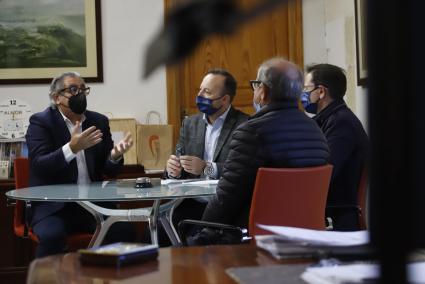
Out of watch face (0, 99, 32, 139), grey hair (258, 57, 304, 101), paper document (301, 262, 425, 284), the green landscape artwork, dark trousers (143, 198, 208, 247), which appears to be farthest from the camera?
the green landscape artwork

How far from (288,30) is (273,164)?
3052 mm

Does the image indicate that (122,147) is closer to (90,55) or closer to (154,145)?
(154,145)

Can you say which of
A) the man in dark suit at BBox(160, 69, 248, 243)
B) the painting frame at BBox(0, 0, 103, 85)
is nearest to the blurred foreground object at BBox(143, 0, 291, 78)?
the man in dark suit at BBox(160, 69, 248, 243)

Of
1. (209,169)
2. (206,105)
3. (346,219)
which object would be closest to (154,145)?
(206,105)

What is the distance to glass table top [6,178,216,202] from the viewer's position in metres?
2.68

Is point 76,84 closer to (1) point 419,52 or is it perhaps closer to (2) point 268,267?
(2) point 268,267

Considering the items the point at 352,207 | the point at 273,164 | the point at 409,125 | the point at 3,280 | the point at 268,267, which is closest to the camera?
the point at 409,125

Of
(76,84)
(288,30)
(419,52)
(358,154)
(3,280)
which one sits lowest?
(3,280)

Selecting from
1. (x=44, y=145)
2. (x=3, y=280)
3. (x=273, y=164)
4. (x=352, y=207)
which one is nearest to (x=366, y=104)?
(x=273, y=164)

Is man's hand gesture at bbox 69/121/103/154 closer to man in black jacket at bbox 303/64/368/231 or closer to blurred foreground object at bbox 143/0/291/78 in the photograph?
man in black jacket at bbox 303/64/368/231

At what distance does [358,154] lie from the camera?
315 cm

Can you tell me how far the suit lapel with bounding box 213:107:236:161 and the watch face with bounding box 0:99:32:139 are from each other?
1837mm

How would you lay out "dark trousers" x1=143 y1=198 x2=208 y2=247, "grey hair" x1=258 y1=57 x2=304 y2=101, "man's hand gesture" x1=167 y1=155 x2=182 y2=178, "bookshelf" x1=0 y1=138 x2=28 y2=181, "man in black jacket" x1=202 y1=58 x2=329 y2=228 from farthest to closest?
"bookshelf" x1=0 y1=138 x2=28 y2=181, "dark trousers" x1=143 y1=198 x2=208 y2=247, "man's hand gesture" x1=167 y1=155 x2=182 y2=178, "grey hair" x1=258 y1=57 x2=304 y2=101, "man in black jacket" x1=202 y1=58 x2=329 y2=228

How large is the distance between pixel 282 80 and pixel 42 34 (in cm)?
292
